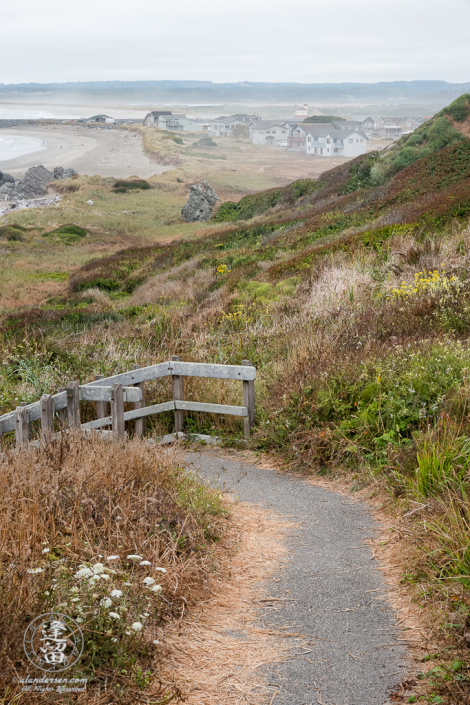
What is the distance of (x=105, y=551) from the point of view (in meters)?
4.14

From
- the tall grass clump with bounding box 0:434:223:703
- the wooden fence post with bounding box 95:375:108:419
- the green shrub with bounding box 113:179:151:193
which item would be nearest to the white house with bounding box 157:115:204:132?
the green shrub with bounding box 113:179:151:193

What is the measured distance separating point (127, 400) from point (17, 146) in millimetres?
137761

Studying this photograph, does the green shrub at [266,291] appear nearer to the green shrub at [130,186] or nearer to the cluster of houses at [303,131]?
the green shrub at [130,186]

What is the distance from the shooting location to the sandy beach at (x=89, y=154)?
98812 mm

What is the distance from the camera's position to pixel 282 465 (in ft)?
24.8

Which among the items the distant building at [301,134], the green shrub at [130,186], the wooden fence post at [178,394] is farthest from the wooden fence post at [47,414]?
the distant building at [301,134]

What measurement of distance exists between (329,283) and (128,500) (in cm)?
803

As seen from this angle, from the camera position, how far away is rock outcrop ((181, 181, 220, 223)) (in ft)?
167

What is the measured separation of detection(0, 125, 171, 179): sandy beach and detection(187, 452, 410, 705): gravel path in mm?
91424

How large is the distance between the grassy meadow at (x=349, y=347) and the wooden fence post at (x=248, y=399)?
5.7 inches

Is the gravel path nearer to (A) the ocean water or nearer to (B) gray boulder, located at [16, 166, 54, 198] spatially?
(B) gray boulder, located at [16, 166, 54, 198]

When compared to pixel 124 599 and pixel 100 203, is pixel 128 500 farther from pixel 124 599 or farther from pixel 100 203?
pixel 100 203

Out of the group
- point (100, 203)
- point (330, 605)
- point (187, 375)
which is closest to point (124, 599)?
point (330, 605)

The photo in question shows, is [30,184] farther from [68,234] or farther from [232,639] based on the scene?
[232,639]
